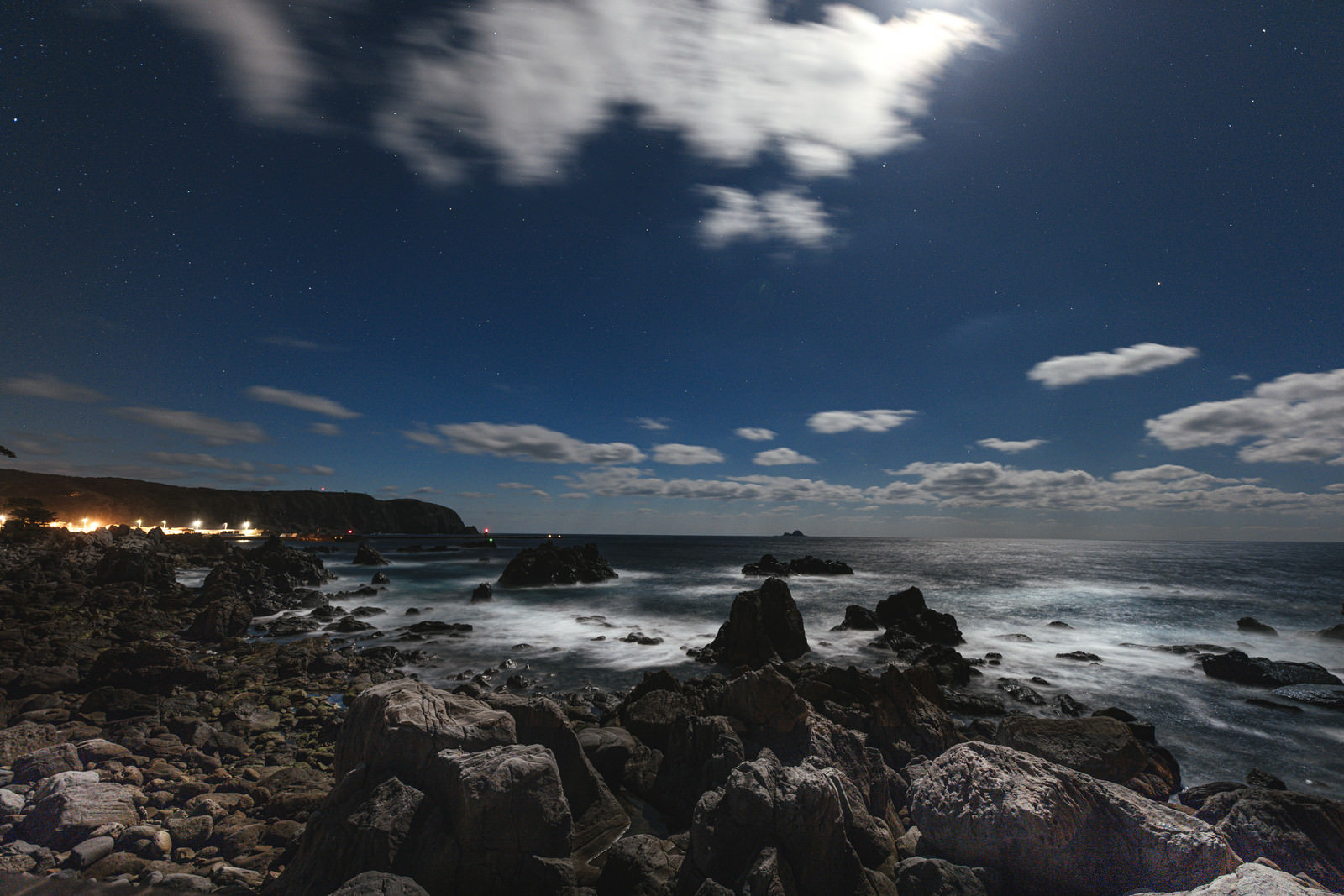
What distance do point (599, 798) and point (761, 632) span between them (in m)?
16.0

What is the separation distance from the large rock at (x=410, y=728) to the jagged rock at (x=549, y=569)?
4805 cm

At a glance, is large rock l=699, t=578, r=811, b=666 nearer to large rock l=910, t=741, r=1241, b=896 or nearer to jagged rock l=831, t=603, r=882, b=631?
jagged rock l=831, t=603, r=882, b=631

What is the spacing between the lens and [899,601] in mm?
32875

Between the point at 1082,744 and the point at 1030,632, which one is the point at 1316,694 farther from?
the point at 1082,744

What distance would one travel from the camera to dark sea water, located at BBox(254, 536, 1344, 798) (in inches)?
671

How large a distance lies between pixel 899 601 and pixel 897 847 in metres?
28.3

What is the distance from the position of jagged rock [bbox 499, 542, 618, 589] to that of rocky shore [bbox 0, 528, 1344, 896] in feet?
134

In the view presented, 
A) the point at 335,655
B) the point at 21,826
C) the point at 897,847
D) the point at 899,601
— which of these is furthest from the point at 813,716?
the point at 899,601

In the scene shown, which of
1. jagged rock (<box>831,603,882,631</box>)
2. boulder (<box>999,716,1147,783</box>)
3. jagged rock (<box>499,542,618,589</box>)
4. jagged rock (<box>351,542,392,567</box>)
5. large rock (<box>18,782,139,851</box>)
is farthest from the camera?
jagged rock (<box>351,542,392,567</box>)

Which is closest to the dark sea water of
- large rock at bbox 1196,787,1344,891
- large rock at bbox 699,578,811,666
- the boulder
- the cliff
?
large rock at bbox 699,578,811,666

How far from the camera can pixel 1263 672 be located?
22.3m

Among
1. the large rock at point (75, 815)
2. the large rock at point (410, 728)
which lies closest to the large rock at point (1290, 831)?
the large rock at point (410, 728)

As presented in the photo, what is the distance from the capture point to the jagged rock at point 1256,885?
415cm

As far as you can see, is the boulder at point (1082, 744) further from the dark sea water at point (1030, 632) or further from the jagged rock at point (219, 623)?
the jagged rock at point (219, 623)
